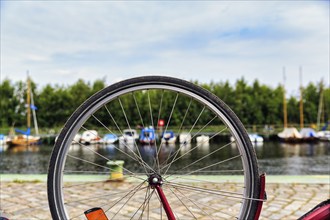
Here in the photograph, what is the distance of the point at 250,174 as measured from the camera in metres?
2.11

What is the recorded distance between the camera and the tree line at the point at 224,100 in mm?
43438

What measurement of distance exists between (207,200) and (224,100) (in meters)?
41.6

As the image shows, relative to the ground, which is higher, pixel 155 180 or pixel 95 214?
pixel 155 180

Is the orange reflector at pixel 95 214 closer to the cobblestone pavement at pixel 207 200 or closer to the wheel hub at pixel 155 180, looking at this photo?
the wheel hub at pixel 155 180

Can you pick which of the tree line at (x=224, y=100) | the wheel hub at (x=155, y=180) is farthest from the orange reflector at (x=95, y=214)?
the tree line at (x=224, y=100)

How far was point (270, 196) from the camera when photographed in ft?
14.3

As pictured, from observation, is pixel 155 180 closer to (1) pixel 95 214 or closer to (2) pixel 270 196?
(1) pixel 95 214

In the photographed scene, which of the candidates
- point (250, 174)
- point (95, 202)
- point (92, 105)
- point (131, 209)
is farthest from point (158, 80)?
point (95, 202)

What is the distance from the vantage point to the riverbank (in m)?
3.66

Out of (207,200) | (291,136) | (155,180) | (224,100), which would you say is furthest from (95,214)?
(224,100)

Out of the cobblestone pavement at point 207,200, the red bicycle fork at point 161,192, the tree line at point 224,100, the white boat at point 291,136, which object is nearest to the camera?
the red bicycle fork at point 161,192

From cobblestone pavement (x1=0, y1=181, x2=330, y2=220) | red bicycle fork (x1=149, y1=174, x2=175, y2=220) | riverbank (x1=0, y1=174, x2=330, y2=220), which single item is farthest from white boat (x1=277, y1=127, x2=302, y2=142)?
red bicycle fork (x1=149, y1=174, x2=175, y2=220)

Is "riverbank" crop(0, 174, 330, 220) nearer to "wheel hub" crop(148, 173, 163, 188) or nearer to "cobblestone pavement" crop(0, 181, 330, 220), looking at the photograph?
"cobblestone pavement" crop(0, 181, 330, 220)

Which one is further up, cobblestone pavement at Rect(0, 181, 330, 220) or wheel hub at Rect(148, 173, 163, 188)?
wheel hub at Rect(148, 173, 163, 188)
